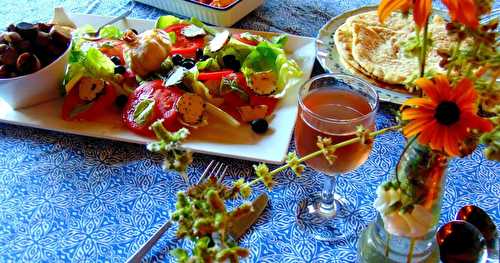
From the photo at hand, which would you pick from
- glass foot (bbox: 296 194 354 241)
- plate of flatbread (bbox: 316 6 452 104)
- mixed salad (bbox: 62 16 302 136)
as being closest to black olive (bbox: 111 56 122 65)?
mixed salad (bbox: 62 16 302 136)

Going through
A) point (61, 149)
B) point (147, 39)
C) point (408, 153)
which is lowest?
point (61, 149)

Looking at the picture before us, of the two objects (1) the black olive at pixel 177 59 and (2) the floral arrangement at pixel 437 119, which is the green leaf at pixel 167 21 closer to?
(1) the black olive at pixel 177 59

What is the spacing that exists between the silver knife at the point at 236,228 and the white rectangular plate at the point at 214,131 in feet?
0.34

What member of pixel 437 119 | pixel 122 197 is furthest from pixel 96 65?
pixel 437 119

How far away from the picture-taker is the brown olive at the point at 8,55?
1083 millimetres

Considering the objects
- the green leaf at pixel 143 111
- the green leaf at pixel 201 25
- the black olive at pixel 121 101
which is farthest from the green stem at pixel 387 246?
the green leaf at pixel 201 25

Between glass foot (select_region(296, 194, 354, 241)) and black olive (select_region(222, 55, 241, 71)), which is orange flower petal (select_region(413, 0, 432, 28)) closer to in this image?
glass foot (select_region(296, 194, 354, 241))

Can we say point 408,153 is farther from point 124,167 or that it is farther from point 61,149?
point 61,149

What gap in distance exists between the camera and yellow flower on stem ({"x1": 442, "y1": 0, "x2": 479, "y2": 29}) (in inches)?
16.9

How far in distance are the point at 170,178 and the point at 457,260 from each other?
20.7 inches

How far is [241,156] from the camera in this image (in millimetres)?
988

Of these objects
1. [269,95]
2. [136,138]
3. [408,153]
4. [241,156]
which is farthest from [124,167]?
[408,153]

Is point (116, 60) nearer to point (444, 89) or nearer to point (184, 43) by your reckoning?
point (184, 43)

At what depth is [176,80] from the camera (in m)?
1.10
